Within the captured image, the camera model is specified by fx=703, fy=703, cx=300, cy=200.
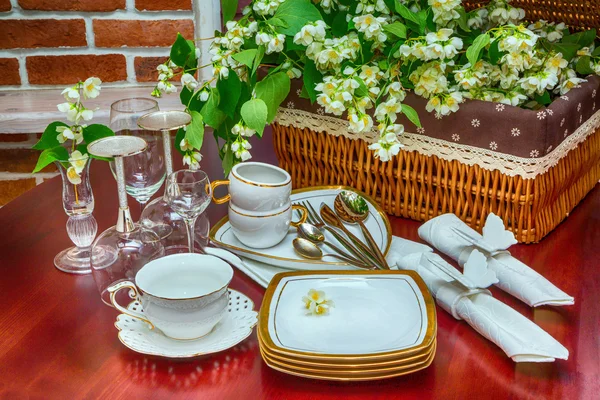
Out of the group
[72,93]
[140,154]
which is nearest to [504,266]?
[140,154]

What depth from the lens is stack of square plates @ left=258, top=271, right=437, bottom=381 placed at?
79 centimetres

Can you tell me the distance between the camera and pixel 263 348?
82cm

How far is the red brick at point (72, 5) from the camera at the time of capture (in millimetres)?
1847

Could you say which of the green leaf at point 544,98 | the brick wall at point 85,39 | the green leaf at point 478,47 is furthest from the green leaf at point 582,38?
the brick wall at point 85,39

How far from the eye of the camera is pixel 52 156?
1.03m

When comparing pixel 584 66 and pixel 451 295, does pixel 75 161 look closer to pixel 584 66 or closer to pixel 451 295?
pixel 451 295

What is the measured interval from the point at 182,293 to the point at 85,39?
122 cm

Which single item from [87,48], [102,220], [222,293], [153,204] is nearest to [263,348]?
[222,293]

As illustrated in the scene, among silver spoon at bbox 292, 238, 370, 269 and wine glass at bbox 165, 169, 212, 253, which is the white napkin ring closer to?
silver spoon at bbox 292, 238, 370, 269

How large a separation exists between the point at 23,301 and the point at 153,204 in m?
0.24

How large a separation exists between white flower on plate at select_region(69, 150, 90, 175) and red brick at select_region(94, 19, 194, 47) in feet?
A: 3.11

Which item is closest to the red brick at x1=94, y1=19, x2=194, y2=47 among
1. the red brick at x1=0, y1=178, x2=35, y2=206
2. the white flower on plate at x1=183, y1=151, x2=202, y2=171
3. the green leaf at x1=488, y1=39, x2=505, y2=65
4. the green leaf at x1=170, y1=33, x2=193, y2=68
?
the red brick at x1=0, y1=178, x2=35, y2=206

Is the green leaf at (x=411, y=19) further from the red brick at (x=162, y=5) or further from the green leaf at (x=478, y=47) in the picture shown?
the red brick at (x=162, y=5)

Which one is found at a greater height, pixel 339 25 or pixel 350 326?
pixel 339 25
